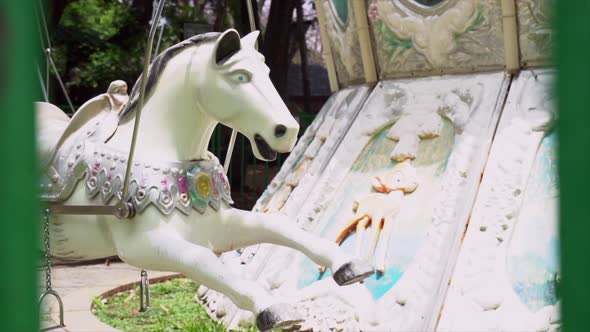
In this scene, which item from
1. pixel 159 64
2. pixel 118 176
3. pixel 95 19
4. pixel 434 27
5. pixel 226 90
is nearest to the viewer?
pixel 226 90

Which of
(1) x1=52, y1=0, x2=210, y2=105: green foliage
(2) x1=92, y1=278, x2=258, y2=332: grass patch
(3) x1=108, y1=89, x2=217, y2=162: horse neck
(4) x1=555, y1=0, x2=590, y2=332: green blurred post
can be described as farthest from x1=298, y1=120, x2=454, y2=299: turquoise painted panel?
(1) x1=52, y1=0, x2=210, y2=105: green foliage

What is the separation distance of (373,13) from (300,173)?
136 centimetres

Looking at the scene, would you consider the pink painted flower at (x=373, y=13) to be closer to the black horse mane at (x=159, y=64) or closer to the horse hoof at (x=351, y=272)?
the black horse mane at (x=159, y=64)

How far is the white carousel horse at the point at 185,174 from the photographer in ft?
9.21

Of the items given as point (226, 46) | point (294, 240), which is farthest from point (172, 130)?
point (294, 240)

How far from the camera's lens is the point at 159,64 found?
10.3ft

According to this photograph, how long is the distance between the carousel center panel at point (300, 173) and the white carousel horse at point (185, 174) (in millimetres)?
2565

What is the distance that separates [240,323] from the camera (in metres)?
5.25

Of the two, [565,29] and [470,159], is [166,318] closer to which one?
[470,159]

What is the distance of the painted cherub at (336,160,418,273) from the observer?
5.04 metres

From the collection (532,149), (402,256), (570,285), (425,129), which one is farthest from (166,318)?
(570,285)

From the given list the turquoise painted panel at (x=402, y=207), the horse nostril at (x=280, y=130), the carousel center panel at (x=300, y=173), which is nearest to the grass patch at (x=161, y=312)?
the carousel center panel at (x=300, y=173)

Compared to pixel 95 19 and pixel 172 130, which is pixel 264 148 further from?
pixel 95 19

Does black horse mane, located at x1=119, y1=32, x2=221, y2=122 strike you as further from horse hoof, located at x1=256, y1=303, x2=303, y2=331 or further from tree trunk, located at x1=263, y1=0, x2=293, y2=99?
tree trunk, located at x1=263, y1=0, x2=293, y2=99
